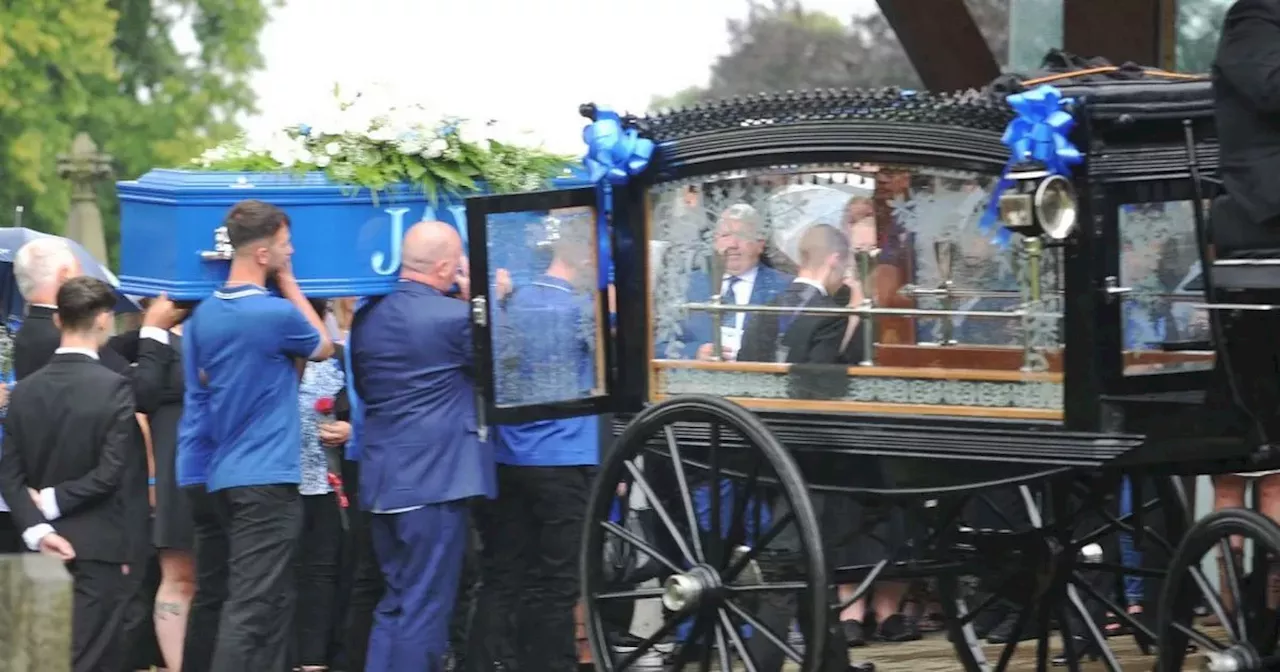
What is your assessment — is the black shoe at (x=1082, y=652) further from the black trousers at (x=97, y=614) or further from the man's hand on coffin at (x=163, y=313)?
the man's hand on coffin at (x=163, y=313)

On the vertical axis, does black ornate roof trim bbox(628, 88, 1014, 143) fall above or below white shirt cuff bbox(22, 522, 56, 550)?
above

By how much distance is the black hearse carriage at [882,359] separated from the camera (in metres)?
5.68

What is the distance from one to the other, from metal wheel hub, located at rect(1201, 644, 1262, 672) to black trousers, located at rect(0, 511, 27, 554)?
4549 mm

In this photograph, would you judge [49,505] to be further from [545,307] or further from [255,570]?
[545,307]

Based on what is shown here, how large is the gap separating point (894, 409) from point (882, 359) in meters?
0.15

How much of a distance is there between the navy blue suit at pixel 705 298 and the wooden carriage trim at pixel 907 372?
0.20 feet

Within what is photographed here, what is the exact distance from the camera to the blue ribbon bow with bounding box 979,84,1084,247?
5512mm

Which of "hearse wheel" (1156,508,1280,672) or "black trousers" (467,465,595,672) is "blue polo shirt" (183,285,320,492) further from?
"hearse wheel" (1156,508,1280,672)

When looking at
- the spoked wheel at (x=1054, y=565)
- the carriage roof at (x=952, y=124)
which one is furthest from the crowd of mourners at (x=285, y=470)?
→ the spoked wheel at (x=1054, y=565)

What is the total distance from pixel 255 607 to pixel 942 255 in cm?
271

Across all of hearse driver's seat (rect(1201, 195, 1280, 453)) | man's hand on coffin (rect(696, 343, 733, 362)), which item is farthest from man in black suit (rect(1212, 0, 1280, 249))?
man's hand on coffin (rect(696, 343, 733, 362))

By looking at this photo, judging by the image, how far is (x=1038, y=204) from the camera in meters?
5.45

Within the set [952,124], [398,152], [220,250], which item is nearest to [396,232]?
[398,152]

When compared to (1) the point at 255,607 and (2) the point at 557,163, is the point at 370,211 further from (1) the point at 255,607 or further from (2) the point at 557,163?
(1) the point at 255,607
